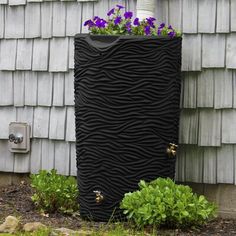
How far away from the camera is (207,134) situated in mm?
5176

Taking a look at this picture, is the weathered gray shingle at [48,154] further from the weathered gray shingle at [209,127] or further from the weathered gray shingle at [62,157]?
the weathered gray shingle at [209,127]

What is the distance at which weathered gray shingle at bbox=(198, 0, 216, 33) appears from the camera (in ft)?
16.8

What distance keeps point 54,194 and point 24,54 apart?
1347mm

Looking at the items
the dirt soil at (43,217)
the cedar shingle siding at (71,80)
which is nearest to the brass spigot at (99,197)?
the dirt soil at (43,217)

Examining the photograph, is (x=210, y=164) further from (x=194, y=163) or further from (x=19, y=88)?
(x=19, y=88)

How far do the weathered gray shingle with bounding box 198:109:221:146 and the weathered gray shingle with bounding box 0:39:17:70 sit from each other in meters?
1.74

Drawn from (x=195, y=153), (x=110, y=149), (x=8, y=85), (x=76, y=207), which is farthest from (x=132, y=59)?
(x=8, y=85)

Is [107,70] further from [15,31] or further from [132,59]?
[15,31]

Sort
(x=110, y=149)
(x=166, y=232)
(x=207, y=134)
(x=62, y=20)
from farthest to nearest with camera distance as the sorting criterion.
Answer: (x=62, y=20) → (x=207, y=134) → (x=110, y=149) → (x=166, y=232)

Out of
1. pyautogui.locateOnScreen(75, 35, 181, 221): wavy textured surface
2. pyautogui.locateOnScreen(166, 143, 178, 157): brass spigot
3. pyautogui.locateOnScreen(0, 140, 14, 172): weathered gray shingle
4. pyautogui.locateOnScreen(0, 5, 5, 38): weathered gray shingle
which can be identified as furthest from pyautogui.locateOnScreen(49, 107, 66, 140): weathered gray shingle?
pyautogui.locateOnScreen(166, 143, 178, 157): brass spigot

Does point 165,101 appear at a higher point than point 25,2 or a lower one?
lower

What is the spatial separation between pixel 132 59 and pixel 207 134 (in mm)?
838

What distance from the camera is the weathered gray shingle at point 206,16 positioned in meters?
5.11

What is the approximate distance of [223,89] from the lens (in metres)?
5.11
